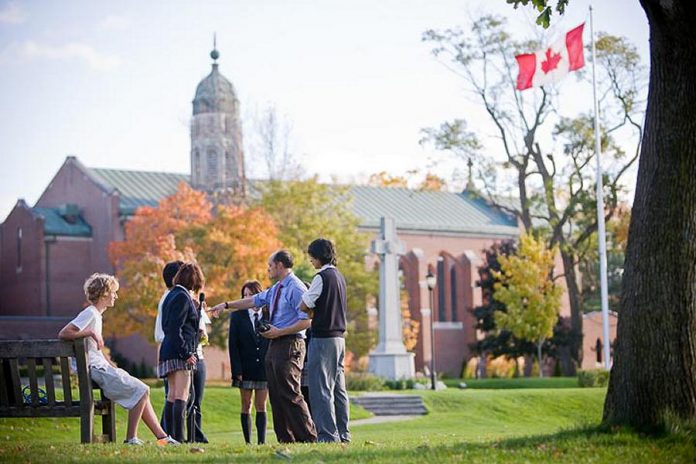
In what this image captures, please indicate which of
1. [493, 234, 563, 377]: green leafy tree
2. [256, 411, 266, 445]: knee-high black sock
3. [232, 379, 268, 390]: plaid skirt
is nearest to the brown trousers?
[256, 411, 266, 445]: knee-high black sock

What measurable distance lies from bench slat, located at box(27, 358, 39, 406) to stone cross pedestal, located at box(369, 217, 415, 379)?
82.3 ft

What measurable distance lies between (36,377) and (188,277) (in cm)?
172

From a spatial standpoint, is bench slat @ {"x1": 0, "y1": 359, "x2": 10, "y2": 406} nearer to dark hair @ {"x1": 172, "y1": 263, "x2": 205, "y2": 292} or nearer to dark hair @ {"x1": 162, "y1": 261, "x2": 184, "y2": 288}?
dark hair @ {"x1": 172, "y1": 263, "x2": 205, "y2": 292}

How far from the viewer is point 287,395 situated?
1132 centimetres

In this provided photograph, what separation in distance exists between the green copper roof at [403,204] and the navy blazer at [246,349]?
40.6m

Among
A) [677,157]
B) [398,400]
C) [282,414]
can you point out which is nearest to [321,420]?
[282,414]

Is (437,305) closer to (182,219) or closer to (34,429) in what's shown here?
(182,219)

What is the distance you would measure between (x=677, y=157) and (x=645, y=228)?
694mm

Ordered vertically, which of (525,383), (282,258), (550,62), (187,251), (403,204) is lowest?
(525,383)

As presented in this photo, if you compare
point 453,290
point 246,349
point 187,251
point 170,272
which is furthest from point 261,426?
point 453,290

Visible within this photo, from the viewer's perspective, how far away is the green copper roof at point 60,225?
54219mm

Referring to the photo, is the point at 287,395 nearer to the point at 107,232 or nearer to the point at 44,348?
the point at 44,348

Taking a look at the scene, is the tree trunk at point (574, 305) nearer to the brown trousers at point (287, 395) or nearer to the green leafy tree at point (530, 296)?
the green leafy tree at point (530, 296)

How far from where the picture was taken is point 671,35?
10.3 metres
